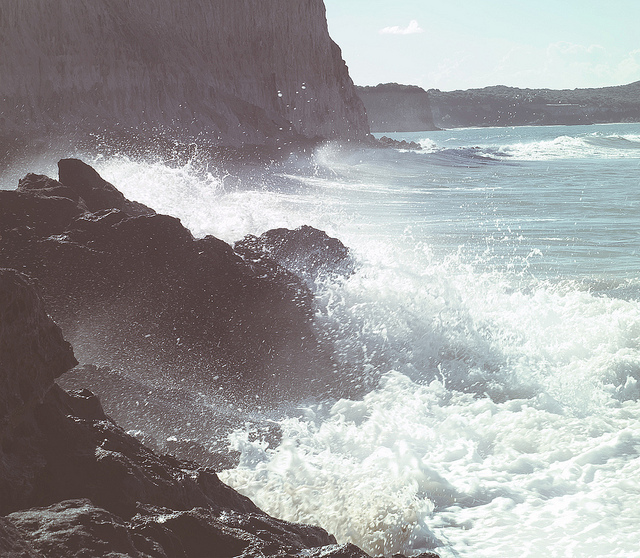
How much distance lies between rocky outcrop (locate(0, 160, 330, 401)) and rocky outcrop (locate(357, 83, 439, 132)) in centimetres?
12032

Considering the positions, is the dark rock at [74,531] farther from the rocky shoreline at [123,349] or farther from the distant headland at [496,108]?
the distant headland at [496,108]

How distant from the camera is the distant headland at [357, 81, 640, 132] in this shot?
123 m

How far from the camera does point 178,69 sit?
3192cm

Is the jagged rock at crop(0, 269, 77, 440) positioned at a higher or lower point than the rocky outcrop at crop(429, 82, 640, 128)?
lower

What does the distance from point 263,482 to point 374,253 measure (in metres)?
4.54

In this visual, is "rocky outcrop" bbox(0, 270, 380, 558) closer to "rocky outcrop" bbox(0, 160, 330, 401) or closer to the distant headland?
"rocky outcrop" bbox(0, 160, 330, 401)

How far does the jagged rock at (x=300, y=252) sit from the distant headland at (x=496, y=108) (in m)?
118

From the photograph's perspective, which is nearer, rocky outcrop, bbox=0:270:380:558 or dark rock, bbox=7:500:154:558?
dark rock, bbox=7:500:154:558

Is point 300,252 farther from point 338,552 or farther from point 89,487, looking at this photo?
point 338,552

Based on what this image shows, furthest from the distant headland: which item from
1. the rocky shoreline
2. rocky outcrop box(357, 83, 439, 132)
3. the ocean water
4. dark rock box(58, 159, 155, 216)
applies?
the rocky shoreline

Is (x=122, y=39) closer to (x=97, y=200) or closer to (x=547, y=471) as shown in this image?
(x=97, y=200)

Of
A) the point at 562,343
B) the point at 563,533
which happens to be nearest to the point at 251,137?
the point at 562,343

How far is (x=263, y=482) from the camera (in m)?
3.70

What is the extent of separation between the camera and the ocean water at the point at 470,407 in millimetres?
3381
